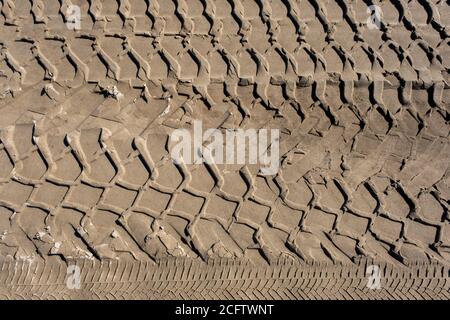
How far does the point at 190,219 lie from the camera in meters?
2.94

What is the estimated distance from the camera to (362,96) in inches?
122

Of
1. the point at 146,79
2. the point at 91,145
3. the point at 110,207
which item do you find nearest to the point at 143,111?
the point at 146,79

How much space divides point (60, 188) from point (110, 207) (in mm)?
376

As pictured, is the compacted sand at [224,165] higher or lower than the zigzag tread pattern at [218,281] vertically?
higher

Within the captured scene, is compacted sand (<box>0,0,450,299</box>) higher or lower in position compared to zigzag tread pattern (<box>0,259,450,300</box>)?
higher

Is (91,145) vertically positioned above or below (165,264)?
above

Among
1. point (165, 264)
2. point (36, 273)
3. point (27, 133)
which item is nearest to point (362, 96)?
point (165, 264)

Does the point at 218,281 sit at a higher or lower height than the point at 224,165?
lower

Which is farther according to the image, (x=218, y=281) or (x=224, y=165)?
(x=224, y=165)

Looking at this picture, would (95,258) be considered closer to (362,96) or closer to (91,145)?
(91,145)

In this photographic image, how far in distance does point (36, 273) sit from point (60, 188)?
0.59 m

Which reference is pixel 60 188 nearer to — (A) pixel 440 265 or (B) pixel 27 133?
(B) pixel 27 133

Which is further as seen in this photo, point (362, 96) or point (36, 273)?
point (362, 96)
